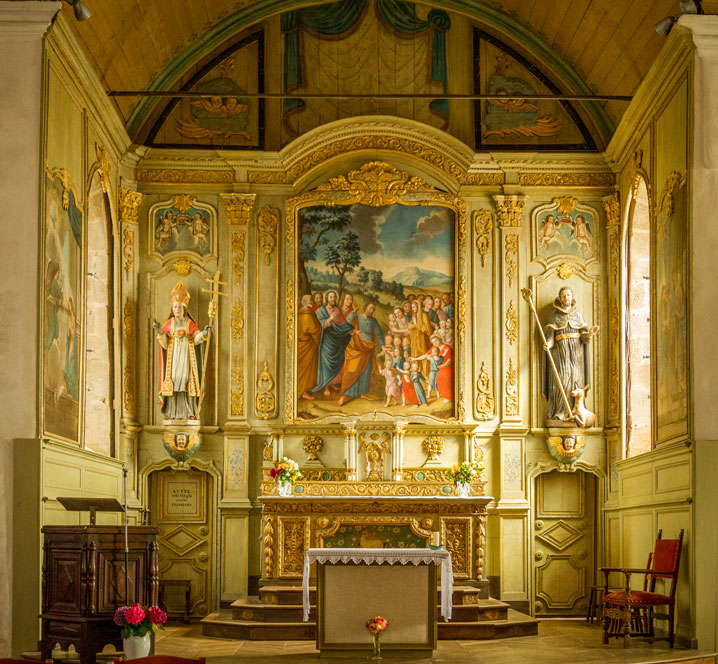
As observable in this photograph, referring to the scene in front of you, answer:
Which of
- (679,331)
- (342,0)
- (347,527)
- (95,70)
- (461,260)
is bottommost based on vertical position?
(347,527)

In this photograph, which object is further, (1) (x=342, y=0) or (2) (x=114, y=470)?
(1) (x=342, y=0)

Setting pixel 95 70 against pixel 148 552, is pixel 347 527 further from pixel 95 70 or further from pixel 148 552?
pixel 95 70

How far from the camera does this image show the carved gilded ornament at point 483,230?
15789 millimetres

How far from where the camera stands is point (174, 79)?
16.1 m

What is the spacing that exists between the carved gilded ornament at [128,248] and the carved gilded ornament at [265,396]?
7.13 feet

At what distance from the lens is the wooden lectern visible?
9.71 m

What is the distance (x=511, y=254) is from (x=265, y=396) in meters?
3.77

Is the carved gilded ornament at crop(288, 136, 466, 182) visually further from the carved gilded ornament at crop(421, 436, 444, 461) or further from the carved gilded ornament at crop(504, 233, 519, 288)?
the carved gilded ornament at crop(421, 436, 444, 461)

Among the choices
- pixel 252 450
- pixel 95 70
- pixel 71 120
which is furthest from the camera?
pixel 252 450

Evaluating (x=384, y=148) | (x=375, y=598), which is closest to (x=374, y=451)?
(x=384, y=148)

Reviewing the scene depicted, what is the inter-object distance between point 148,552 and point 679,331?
572 cm

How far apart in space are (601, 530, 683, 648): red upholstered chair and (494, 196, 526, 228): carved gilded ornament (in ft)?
16.8

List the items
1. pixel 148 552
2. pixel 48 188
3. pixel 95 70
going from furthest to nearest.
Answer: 1. pixel 95 70
2. pixel 48 188
3. pixel 148 552

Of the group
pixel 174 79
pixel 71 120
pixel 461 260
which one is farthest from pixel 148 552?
pixel 174 79
